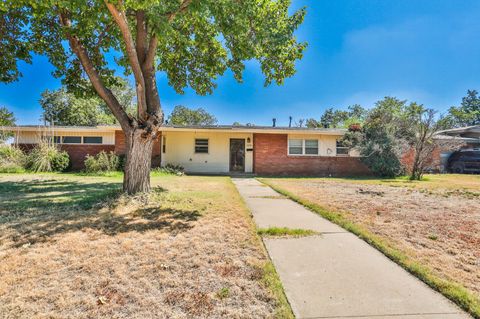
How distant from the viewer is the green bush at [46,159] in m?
14.9

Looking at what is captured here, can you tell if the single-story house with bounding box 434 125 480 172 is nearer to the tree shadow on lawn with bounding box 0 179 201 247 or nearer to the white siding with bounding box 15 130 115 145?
the tree shadow on lawn with bounding box 0 179 201 247

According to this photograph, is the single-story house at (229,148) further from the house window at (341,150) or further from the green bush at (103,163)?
the green bush at (103,163)

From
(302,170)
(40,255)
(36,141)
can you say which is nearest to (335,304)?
(40,255)

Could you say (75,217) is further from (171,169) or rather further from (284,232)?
(171,169)

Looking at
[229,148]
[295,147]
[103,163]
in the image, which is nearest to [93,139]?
[103,163]

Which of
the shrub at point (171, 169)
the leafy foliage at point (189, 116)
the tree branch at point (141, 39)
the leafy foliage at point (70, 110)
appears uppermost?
the leafy foliage at point (189, 116)

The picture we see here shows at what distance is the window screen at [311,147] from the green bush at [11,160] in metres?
16.1

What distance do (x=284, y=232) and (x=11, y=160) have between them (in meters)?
17.1

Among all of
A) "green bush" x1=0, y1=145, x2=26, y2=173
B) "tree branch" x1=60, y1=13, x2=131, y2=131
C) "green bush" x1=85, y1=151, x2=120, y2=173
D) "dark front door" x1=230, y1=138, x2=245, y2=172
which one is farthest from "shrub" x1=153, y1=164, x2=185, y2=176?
"tree branch" x1=60, y1=13, x2=131, y2=131

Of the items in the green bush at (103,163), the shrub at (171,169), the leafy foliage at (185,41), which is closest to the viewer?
the leafy foliage at (185,41)

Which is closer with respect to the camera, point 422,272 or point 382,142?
point 422,272

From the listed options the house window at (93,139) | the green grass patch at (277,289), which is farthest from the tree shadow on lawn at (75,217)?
the house window at (93,139)

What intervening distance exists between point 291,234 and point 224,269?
1598 millimetres

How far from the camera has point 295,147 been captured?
17.0 m
